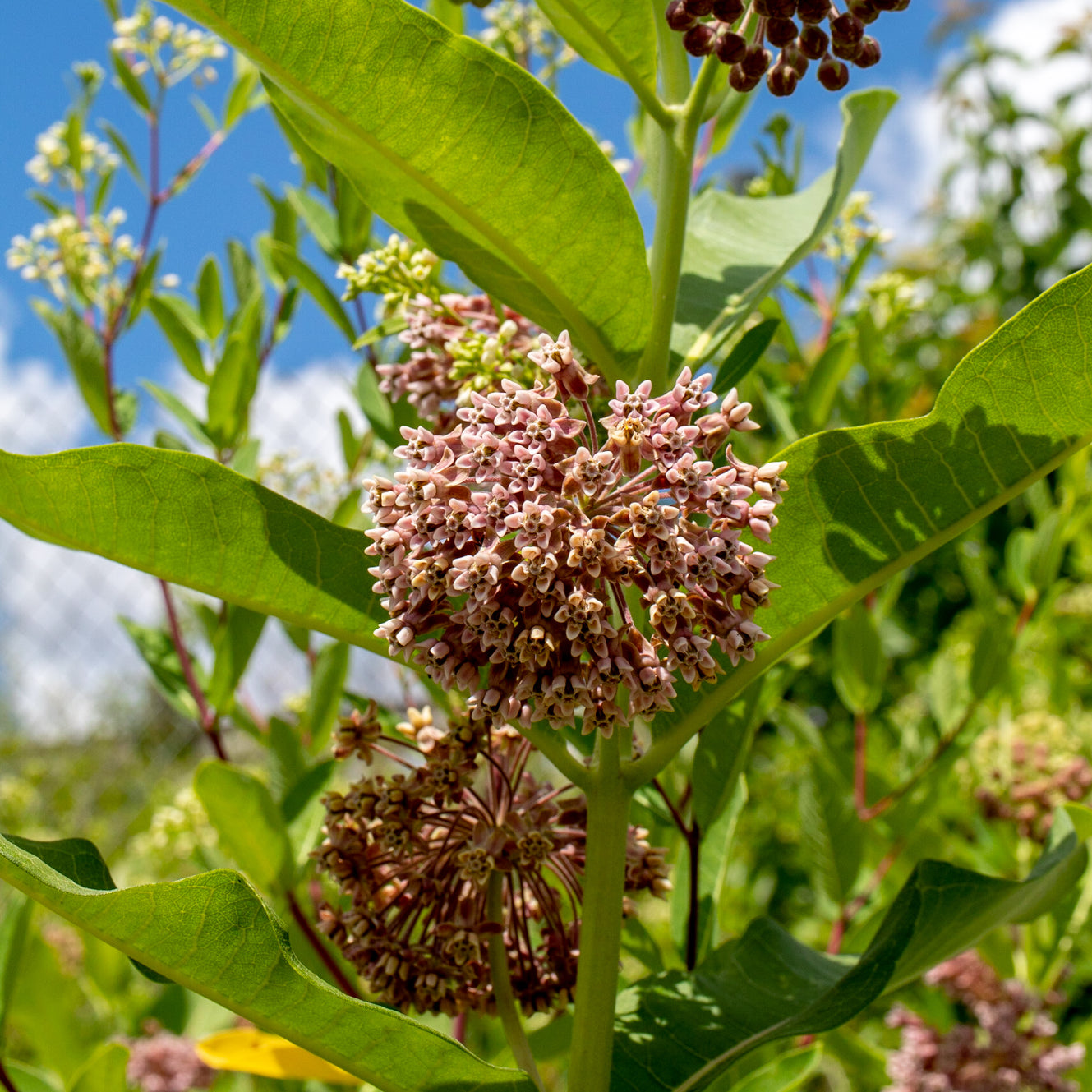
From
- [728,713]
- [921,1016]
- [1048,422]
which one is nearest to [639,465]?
[1048,422]

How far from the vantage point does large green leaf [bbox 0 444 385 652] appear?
97cm

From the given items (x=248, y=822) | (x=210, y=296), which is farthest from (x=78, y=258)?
(x=248, y=822)

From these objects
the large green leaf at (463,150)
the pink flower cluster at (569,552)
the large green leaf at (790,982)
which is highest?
the large green leaf at (463,150)

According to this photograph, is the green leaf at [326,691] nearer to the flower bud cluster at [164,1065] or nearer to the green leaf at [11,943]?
the green leaf at [11,943]

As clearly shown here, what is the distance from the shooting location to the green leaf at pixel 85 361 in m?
Answer: 1.99

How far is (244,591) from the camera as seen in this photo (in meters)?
1.06

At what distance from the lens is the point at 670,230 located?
3.84ft

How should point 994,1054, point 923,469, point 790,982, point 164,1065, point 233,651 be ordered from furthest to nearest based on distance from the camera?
point 164,1065 < point 994,1054 < point 233,651 < point 790,982 < point 923,469

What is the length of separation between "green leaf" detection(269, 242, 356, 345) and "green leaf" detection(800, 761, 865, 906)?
110cm

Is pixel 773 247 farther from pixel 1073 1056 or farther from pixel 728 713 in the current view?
pixel 1073 1056

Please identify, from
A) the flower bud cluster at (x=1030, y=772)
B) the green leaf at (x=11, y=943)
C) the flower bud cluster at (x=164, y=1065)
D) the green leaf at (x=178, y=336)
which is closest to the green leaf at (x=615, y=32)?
the green leaf at (x=178, y=336)

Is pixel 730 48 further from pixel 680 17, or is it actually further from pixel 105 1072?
pixel 105 1072

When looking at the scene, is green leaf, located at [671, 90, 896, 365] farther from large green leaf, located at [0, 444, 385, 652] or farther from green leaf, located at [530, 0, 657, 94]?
large green leaf, located at [0, 444, 385, 652]

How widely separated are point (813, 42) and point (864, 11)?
6 cm
